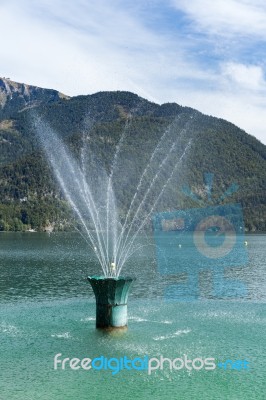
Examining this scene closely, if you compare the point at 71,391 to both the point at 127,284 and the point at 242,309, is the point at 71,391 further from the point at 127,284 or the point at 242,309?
the point at 242,309

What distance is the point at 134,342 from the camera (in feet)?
120

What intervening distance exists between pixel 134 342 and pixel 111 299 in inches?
140

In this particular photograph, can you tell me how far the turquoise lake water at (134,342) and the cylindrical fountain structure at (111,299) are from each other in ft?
2.95

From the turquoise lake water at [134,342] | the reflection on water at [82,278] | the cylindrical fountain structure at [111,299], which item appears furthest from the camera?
the reflection on water at [82,278]

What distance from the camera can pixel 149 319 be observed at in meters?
45.4

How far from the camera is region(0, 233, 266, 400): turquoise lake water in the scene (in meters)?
27.7

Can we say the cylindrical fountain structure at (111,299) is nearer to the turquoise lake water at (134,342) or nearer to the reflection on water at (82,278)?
the turquoise lake water at (134,342)

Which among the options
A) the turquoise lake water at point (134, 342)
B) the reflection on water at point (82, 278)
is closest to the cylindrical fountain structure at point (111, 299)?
the turquoise lake water at point (134, 342)

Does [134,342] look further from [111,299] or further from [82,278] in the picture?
[82,278]

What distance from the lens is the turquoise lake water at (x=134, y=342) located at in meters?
27.7

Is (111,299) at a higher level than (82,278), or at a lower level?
higher

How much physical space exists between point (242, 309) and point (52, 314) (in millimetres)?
18475

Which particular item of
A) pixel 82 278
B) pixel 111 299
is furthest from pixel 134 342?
pixel 82 278

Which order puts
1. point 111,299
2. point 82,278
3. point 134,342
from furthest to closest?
point 82,278, point 111,299, point 134,342
